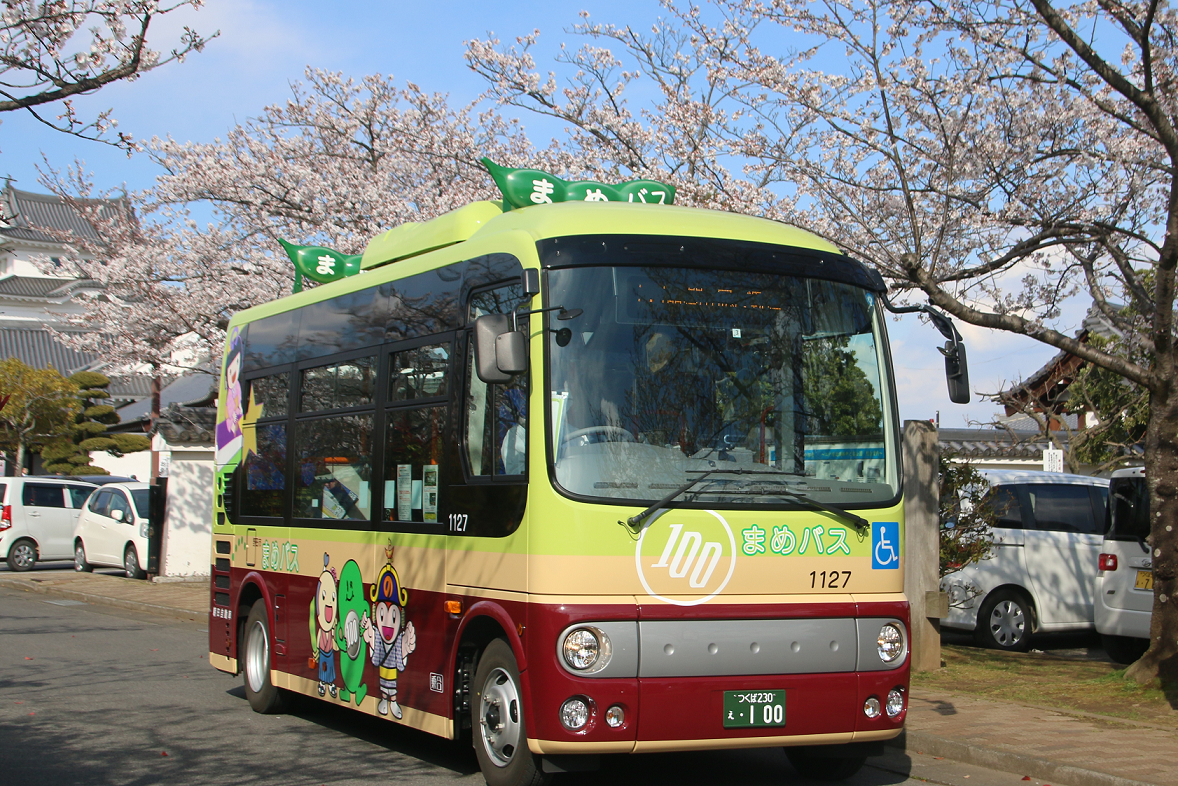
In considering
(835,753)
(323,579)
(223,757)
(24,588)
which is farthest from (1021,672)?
(24,588)

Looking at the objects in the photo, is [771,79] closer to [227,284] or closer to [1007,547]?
[1007,547]

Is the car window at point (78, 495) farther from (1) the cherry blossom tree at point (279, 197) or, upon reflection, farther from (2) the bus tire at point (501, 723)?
(2) the bus tire at point (501, 723)

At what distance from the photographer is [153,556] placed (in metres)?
22.0

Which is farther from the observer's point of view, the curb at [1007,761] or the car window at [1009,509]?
the car window at [1009,509]

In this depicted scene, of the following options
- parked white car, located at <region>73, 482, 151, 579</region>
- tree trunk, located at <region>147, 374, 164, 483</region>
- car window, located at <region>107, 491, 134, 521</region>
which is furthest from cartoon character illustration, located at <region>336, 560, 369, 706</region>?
car window, located at <region>107, 491, 134, 521</region>

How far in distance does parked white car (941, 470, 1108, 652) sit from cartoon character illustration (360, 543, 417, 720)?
7491 millimetres

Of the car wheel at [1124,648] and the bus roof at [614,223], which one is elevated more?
the bus roof at [614,223]

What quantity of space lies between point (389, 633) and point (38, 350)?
Result: 6033 centimetres

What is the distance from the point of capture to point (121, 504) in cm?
2312

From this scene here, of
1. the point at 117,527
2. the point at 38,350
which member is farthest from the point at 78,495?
the point at 38,350

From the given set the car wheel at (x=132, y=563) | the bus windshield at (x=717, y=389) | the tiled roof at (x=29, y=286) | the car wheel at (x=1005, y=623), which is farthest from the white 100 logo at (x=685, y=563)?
the tiled roof at (x=29, y=286)

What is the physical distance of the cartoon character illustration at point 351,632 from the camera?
320 inches

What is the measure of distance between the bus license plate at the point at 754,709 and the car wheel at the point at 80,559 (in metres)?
21.4

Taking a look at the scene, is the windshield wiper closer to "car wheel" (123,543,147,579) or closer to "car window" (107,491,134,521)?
"car window" (107,491,134,521)
